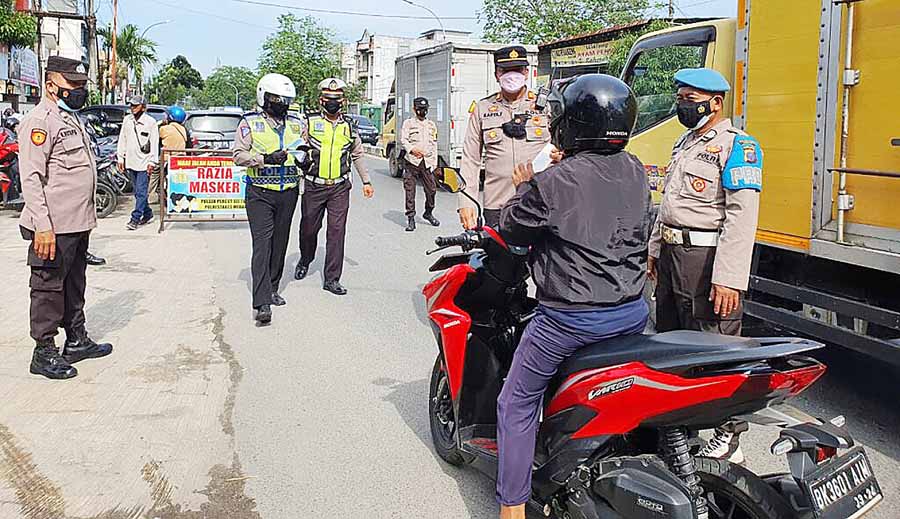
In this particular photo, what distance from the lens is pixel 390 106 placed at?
75.4ft

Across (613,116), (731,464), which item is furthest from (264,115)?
(731,464)

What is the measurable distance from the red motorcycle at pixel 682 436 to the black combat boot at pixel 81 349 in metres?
3.84

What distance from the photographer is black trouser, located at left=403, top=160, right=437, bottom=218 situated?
12359mm

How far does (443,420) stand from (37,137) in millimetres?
3166

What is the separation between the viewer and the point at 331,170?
7.65 metres

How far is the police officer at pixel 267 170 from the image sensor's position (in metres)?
6.79

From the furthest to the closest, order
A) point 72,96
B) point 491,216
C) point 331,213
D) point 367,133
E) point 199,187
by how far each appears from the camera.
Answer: point 367,133, point 199,187, point 331,213, point 491,216, point 72,96

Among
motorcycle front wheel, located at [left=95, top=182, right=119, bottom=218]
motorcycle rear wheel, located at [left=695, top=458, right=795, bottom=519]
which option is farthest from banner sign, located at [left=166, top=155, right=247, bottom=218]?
motorcycle rear wheel, located at [left=695, top=458, right=795, bottom=519]

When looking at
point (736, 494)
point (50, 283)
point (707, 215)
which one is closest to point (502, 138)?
point (707, 215)

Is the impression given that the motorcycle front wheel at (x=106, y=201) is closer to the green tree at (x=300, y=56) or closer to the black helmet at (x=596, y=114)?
the black helmet at (x=596, y=114)

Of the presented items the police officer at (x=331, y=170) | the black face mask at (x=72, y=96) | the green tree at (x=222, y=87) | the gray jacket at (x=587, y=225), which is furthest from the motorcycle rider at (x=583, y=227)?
the green tree at (x=222, y=87)

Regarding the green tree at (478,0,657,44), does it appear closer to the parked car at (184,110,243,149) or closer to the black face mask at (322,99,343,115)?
the parked car at (184,110,243,149)

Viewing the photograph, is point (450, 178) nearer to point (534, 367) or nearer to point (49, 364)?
point (534, 367)

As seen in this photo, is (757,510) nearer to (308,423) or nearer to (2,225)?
(308,423)
